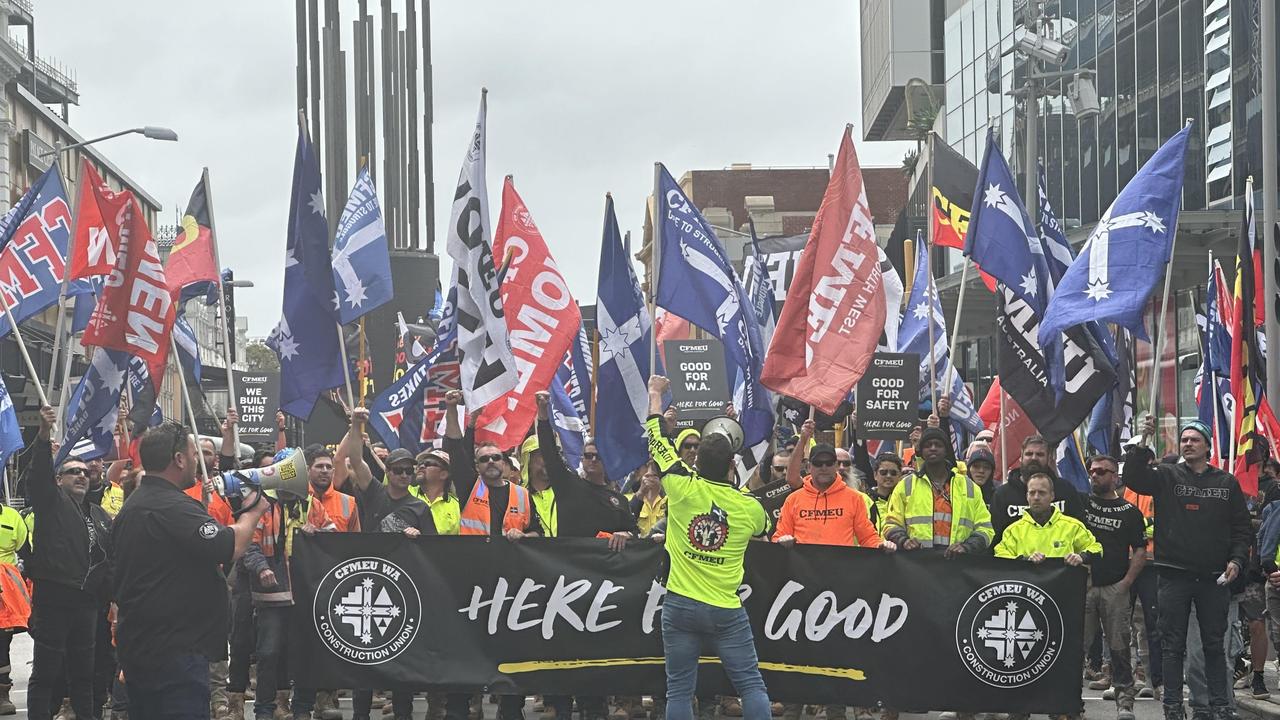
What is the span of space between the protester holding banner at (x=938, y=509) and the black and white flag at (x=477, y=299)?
10.0 feet

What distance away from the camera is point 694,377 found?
754 inches

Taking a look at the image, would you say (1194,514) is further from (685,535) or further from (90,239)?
(90,239)

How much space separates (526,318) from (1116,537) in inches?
184

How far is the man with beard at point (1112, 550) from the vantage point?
1186 cm

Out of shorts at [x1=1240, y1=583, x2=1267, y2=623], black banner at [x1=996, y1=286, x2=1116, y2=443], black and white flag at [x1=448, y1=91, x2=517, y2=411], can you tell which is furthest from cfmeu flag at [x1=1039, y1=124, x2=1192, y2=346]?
black and white flag at [x1=448, y1=91, x2=517, y2=411]

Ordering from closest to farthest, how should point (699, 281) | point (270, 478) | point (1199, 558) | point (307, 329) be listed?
point (270, 478)
point (1199, 558)
point (307, 329)
point (699, 281)

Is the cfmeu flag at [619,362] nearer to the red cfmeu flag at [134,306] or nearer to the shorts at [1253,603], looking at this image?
the red cfmeu flag at [134,306]

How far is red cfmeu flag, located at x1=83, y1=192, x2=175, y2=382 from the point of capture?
42.4 ft

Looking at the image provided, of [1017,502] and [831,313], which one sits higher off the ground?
[831,313]

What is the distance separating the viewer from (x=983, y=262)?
515 inches

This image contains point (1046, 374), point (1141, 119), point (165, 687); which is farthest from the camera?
point (1141, 119)

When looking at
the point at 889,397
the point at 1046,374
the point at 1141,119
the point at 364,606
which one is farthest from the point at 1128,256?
the point at 1141,119

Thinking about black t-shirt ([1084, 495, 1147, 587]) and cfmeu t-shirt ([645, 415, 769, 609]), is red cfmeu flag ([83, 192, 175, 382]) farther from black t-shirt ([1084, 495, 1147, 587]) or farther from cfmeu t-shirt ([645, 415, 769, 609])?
black t-shirt ([1084, 495, 1147, 587])

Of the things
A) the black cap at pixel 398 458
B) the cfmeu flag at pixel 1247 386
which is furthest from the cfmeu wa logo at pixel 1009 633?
the black cap at pixel 398 458
